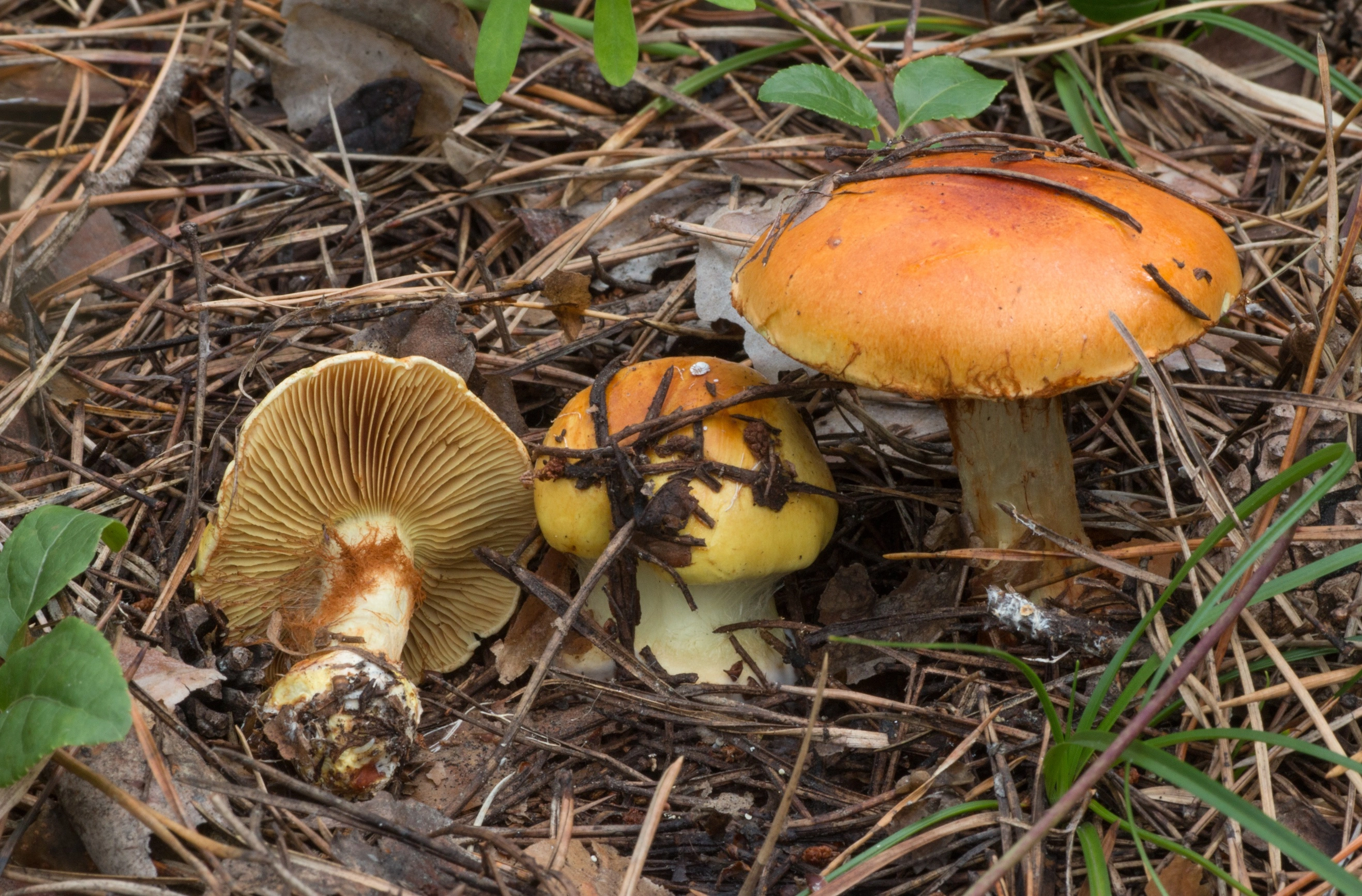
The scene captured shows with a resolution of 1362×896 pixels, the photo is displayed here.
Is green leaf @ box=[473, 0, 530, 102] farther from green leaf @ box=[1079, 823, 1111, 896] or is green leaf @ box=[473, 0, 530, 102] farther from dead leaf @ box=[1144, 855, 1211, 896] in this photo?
dead leaf @ box=[1144, 855, 1211, 896]

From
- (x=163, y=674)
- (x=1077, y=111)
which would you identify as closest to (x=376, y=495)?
(x=163, y=674)

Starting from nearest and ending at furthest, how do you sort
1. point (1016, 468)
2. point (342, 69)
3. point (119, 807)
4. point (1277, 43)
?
point (119, 807), point (1016, 468), point (1277, 43), point (342, 69)

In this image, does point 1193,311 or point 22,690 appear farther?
point 1193,311

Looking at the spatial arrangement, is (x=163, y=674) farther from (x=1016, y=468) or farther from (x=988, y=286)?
(x=1016, y=468)

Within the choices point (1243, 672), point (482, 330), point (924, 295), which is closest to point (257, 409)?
point (482, 330)

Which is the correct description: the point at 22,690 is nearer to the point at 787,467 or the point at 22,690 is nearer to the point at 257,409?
the point at 257,409

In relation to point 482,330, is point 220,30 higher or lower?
higher
